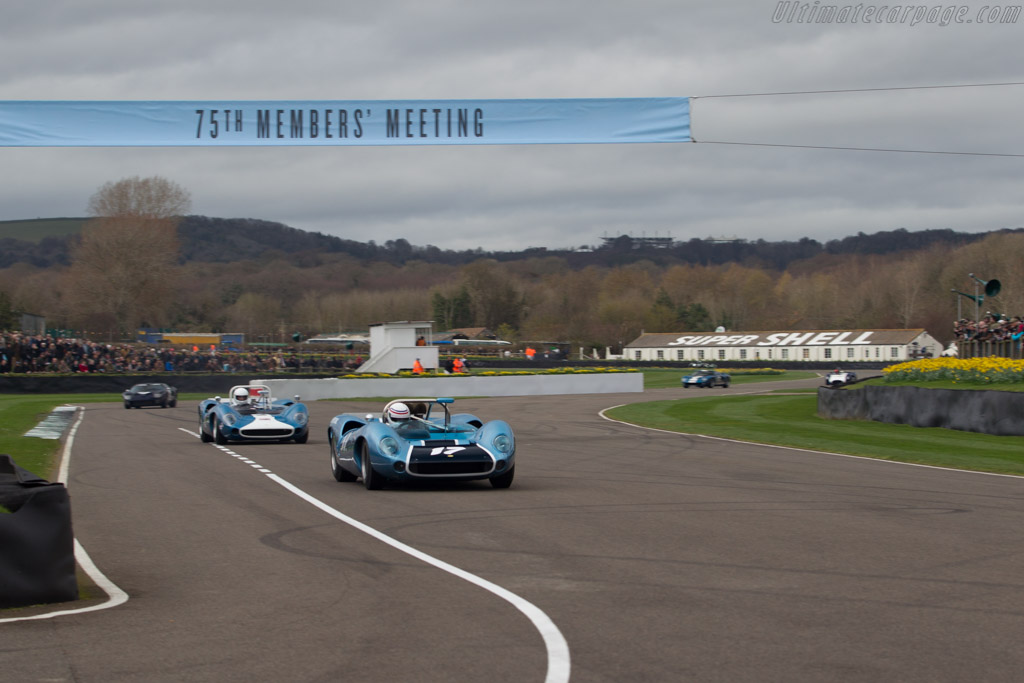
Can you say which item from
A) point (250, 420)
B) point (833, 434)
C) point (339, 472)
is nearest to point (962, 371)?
point (833, 434)

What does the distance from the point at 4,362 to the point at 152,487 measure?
4519cm

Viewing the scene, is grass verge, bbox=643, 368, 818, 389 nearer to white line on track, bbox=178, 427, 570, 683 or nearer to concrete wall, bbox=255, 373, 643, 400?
concrete wall, bbox=255, 373, 643, 400

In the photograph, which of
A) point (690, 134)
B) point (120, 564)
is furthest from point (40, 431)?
point (120, 564)

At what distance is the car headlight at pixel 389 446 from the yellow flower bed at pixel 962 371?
15.5 m

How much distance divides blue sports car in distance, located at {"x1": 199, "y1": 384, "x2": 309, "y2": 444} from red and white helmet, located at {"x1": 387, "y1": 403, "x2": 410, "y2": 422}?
742 cm

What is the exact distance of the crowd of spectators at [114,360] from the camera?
2124 inches

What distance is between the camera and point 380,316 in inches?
7023

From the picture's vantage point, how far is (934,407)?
22078mm

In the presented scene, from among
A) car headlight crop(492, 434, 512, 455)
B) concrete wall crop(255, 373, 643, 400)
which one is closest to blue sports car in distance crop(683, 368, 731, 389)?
concrete wall crop(255, 373, 643, 400)

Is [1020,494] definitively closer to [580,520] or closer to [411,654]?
[580,520]

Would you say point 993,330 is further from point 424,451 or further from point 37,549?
point 37,549

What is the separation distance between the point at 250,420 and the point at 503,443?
9.05 metres

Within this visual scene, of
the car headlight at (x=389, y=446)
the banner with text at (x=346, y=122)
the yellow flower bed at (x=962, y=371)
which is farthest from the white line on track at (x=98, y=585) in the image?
the yellow flower bed at (x=962, y=371)

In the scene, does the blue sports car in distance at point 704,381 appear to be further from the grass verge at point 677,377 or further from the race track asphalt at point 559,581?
the race track asphalt at point 559,581
